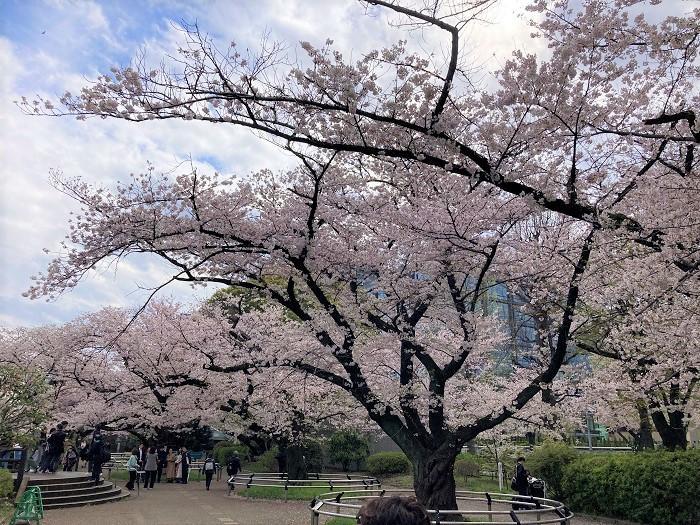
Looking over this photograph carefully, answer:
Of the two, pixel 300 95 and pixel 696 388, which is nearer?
pixel 300 95

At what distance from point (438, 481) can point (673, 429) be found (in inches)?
317

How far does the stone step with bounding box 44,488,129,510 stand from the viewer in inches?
534

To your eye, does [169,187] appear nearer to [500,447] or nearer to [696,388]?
[696,388]

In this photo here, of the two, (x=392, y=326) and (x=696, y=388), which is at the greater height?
(x=392, y=326)

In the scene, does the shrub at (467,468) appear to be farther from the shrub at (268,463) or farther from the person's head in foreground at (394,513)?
the person's head in foreground at (394,513)

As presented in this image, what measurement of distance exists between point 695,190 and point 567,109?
6.46 feet

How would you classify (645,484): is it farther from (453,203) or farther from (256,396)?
(256,396)

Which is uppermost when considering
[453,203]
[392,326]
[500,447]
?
[453,203]

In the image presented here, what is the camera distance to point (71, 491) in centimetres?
1452

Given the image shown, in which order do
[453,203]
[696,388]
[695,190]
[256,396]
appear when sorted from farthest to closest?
[256,396], [696,388], [453,203], [695,190]

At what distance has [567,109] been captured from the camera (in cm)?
622

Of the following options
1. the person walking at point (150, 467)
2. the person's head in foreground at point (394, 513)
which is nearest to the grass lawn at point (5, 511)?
the person walking at point (150, 467)

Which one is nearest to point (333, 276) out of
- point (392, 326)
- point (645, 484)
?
point (392, 326)

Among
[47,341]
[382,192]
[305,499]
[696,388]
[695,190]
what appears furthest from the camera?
[47,341]
